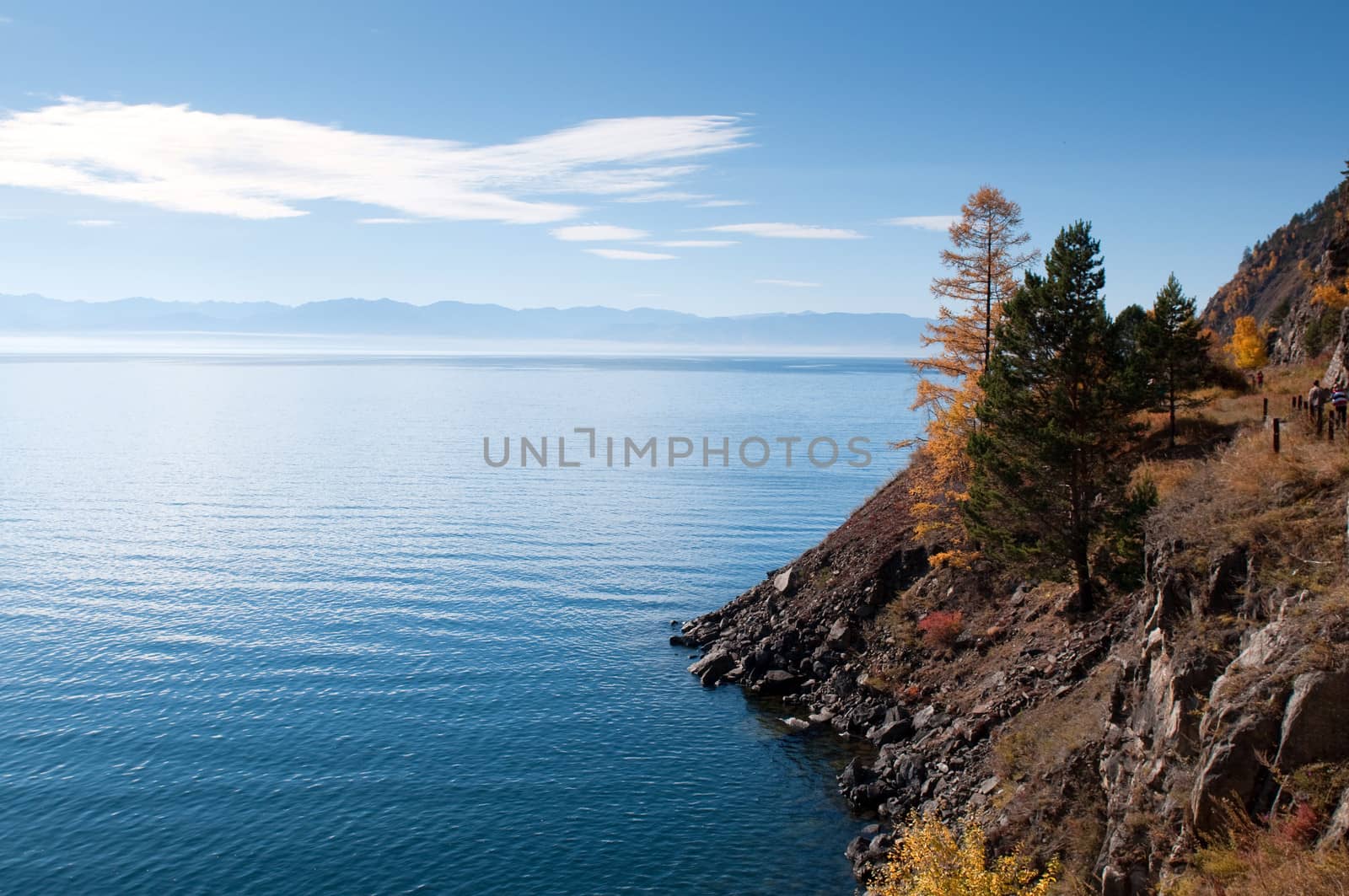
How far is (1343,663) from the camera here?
2062cm

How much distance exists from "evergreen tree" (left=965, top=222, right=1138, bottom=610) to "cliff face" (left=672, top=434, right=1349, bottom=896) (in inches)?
165

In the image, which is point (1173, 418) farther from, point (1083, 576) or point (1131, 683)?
point (1131, 683)

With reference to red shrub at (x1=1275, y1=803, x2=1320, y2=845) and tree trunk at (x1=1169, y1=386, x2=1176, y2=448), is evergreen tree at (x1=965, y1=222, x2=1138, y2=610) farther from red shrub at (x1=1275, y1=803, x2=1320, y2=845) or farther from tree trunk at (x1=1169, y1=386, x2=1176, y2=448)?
red shrub at (x1=1275, y1=803, x2=1320, y2=845)

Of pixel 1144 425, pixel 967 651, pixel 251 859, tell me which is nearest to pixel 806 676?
pixel 967 651

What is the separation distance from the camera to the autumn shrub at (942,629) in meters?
46.8

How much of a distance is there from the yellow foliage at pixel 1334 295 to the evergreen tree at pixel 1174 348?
32704mm

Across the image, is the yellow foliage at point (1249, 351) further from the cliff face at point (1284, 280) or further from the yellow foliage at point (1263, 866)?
the yellow foliage at point (1263, 866)

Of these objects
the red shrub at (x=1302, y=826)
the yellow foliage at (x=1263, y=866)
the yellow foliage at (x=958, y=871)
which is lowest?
the yellow foliage at (x=958, y=871)

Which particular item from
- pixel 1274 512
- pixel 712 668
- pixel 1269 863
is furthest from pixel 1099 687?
pixel 712 668

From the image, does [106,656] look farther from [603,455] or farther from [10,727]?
[603,455]

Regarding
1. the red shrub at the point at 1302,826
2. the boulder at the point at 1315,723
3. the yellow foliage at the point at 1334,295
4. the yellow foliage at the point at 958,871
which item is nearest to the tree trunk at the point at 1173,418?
the yellow foliage at the point at 958,871

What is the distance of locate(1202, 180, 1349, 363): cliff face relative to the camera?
9594cm

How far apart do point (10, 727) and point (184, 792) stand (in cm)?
1242

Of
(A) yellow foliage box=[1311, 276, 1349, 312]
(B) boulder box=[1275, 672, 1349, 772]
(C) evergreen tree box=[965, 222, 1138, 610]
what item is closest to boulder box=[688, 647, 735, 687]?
(C) evergreen tree box=[965, 222, 1138, 610]
